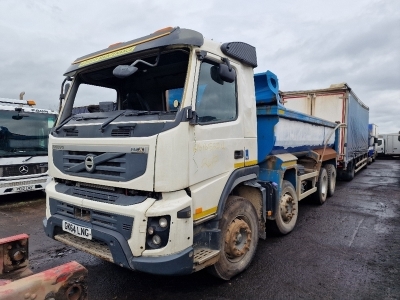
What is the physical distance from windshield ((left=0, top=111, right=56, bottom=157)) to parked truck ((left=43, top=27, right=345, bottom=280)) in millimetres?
3994

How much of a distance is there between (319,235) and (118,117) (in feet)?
13.1

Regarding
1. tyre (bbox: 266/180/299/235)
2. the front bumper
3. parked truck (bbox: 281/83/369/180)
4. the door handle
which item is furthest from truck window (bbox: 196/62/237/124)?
parked truck (bbox: 281/83/369/180)

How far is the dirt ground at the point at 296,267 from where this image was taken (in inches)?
126

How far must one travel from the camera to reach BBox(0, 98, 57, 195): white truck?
6910mm

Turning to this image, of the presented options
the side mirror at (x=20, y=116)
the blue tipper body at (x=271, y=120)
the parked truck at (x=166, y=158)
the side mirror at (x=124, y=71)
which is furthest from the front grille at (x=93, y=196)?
the side mirror at (x=20, y=116)

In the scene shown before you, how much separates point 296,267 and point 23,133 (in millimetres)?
7029

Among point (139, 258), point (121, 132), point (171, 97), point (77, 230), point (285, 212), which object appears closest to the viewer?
point (139, 258)

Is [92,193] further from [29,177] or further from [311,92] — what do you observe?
[311,92]

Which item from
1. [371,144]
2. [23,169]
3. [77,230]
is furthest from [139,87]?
[371,144]

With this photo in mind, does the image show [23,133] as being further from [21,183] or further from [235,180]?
[235,180]

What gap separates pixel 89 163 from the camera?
298cm

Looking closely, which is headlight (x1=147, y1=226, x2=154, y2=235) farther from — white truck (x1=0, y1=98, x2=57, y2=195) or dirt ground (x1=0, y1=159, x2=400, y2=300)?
white truck (x1=0, y1=98, x2=57, y2=195)

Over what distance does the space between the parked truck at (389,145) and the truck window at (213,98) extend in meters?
27.5

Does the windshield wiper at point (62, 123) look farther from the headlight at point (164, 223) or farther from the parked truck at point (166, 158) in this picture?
the headlight at point (164, 223)
